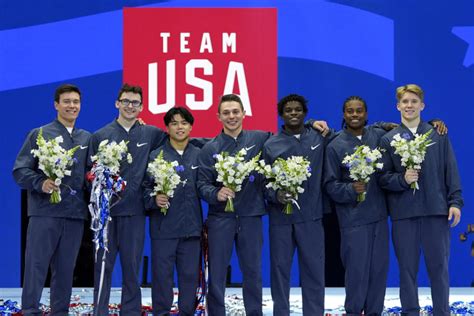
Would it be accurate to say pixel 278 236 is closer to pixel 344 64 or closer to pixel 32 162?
pixel 32 162

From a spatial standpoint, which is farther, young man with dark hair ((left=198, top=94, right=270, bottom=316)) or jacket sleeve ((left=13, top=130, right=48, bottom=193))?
young man with dark hair ((left=198, top=94, right=270, bottom=316))

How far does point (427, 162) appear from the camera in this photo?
21.1 feet

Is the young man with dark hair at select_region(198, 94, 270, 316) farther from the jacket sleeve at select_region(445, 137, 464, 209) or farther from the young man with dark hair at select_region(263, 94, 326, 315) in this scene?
the jacket sleeve at select_region(445, 137, 464, 209)

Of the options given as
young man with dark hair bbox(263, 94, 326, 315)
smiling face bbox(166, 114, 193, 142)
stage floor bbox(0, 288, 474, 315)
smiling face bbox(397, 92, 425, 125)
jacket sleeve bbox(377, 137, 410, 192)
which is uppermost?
smiling face bbox(397, 92, 425, 125)

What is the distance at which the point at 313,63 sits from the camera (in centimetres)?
875

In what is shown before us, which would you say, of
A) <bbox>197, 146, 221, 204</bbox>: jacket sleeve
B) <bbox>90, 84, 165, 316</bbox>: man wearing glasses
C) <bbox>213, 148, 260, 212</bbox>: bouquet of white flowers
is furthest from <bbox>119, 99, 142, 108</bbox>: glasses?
<bbox>213, 148, 260, 212</bbox>: bouquet of white flowers

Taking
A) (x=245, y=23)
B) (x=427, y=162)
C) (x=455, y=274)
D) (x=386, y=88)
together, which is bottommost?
(x=455, y=274)

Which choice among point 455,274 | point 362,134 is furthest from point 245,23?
point 455,274

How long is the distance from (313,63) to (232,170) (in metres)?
2.81

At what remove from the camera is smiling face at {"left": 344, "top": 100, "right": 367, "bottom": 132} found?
6.54 m

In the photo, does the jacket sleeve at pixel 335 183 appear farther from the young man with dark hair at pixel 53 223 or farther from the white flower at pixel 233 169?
the young man with dark hair at pixel 53 223

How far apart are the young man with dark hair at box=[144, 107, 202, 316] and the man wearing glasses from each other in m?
0.09

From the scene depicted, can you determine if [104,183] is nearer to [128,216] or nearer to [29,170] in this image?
[128,216]

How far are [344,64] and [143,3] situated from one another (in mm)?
2137
